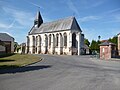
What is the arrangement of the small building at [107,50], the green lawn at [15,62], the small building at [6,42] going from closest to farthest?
the green lawn at [15,62] < the small building at [107,50] < the small building at [6,42]

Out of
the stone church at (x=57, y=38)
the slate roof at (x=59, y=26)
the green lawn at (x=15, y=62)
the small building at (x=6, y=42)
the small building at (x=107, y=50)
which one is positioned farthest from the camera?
the slate roof at (x=59, y=26)

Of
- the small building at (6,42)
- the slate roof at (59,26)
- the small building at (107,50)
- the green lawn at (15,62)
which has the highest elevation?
the slate roof at (59,26)

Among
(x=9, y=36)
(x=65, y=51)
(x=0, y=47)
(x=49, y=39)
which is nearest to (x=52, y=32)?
(x=49, y=39)

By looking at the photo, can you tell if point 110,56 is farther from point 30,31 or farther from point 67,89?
point 30,31

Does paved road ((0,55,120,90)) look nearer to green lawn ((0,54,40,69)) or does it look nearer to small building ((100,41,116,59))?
green lawn ((0,54,40,69))

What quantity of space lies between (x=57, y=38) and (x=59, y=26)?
163 inches

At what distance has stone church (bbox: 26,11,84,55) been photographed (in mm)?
55875

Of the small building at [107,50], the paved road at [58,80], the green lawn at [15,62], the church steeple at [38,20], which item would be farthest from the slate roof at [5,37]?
the paved road at [58,80]

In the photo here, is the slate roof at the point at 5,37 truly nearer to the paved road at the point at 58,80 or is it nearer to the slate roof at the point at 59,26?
the slate roof at the point at 59,26

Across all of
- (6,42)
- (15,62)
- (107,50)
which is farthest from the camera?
(6,42)

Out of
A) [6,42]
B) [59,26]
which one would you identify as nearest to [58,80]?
[6,42]

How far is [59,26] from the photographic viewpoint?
60344 millimetres

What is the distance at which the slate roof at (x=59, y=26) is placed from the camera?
186 ft

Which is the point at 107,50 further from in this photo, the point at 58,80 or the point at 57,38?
the point at 57,38
